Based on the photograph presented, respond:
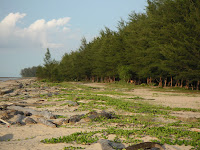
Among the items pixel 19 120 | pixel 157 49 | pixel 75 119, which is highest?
pixel 157 49

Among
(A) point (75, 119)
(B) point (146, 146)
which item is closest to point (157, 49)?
(A) point (75, 119)

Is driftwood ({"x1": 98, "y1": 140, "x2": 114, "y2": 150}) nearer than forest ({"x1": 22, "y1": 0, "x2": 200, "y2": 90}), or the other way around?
driftwood ({"x1": 98, "y1": 140, "x2": 114, "y2": 150})

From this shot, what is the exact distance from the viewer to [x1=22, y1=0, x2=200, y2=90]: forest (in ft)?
75.7

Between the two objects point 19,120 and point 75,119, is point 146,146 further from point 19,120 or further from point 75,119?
point 19,120

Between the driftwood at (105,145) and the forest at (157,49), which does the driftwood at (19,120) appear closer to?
the driftwood at (105,145)

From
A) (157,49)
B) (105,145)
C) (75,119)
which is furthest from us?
(157,49)

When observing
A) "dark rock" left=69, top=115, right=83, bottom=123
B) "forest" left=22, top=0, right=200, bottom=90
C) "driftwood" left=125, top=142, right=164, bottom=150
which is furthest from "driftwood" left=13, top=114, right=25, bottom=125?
"forest" left=22, top=0, right=200, bottom=90

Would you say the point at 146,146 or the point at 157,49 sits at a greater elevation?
the point at 157,49

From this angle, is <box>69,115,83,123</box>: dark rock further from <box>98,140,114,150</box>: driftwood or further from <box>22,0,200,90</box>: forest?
<box>22,0,200,90</box>: forest

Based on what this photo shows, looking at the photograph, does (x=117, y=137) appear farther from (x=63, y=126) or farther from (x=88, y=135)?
(x=63, y=126)

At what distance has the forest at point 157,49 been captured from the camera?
23.1 meters

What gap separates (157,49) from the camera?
29.2 meters

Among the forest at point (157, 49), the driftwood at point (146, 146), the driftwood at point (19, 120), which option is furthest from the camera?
the forest at point (157, 49)

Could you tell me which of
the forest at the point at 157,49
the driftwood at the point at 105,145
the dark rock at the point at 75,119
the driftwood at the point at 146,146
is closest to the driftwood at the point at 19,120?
the dark rock at the point at 75,119
